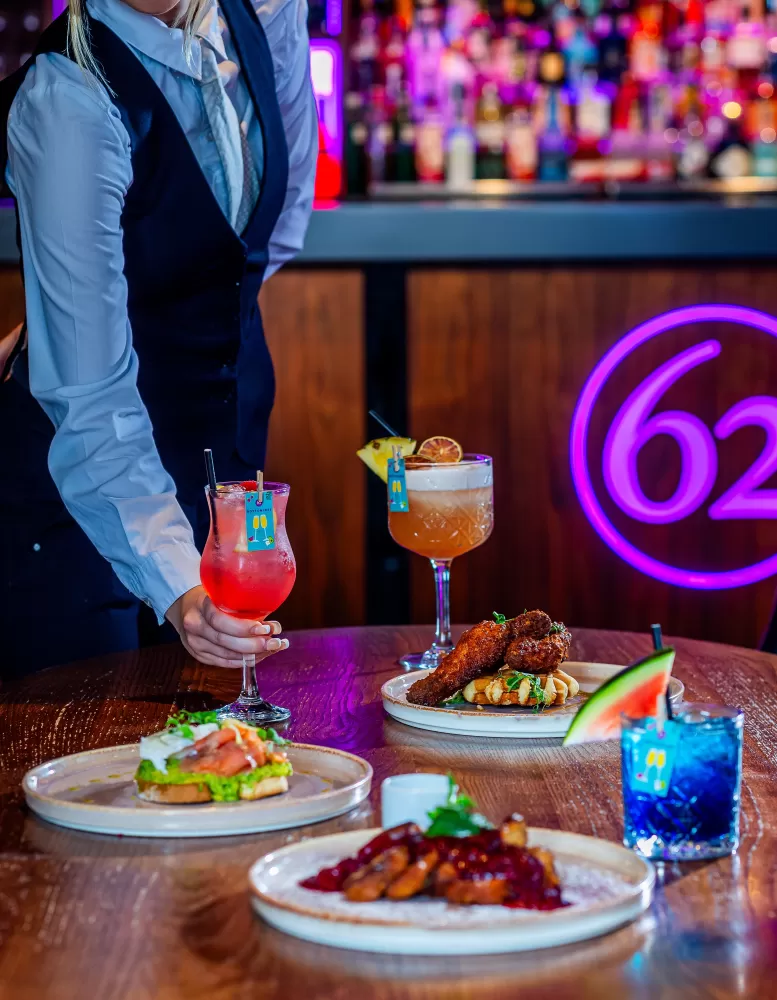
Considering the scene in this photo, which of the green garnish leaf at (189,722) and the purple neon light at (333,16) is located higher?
the purple neon light at (333,16)

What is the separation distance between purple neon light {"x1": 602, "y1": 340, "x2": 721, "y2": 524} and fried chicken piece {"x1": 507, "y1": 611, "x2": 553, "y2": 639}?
2.08 meters

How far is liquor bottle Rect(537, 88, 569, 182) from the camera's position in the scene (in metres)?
4.70

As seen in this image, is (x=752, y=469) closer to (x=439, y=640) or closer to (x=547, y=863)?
(x=439, y=640)

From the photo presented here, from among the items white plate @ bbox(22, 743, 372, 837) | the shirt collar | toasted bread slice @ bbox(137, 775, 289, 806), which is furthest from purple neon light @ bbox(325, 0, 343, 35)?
toasted bread slice @ bbox(137, 775, 289, 806)

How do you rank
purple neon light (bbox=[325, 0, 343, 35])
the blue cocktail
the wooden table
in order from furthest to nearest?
purple neon light (bbox=[325, 0, 343, 35]) < the blue cocktail < the wooden table

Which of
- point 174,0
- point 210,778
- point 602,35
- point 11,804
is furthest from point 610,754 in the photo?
point 602,35

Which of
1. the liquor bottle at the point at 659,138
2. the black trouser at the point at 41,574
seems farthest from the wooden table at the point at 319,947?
the liquor bottle at the point at 659,138

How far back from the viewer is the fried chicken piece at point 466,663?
54.2 inches

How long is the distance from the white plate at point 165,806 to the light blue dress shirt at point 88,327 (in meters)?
0.51

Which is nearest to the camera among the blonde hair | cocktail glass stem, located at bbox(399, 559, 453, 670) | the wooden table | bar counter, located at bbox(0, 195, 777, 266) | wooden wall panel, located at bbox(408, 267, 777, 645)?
the wooden table

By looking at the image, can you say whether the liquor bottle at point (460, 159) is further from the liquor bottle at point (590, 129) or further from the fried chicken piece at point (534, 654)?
the fried chicken piece at point (534, 654)

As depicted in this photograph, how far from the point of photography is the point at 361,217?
3.32m

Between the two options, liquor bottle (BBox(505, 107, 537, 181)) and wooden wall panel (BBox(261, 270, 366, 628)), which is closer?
wooden wall panel (BBox(261, 270, 366, 628))

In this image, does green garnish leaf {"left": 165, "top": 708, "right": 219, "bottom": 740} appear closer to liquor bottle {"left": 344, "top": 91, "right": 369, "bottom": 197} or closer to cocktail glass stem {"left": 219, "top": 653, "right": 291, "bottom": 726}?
cocktail glass stem {"left": 219, "top": 653, "right": 291, "bottom": 726}
